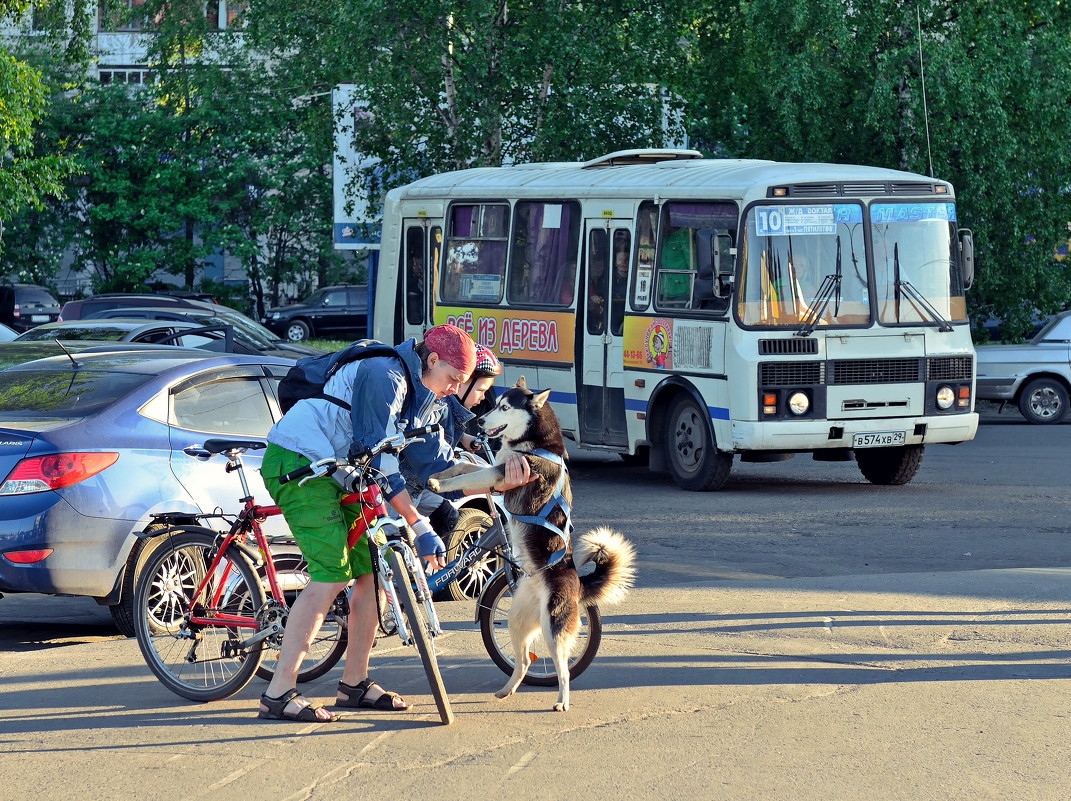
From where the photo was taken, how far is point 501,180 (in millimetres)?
16484

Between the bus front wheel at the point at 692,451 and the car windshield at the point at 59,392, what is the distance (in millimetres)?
6760

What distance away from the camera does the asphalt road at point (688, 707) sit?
524cm

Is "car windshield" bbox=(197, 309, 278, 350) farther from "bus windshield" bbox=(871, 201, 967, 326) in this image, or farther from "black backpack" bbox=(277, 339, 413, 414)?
"black backpack" bbox=(277, 339, 413, 414)

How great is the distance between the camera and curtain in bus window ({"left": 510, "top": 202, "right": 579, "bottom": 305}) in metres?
15.4

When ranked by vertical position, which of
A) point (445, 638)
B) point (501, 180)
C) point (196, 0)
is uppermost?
point (196, 0)

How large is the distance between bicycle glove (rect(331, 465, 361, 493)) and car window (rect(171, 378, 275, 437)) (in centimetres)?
243

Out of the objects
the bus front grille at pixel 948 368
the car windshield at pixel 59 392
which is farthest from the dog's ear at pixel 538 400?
the bus front grille at pixel 948 368

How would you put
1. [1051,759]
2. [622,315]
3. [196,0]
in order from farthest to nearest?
[196,0], [622,315], [1051,759]

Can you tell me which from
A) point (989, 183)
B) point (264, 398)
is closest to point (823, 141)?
point (989, 183)

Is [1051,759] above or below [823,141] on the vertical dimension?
below

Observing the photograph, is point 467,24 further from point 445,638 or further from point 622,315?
point 445,638

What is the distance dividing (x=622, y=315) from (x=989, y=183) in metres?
10.6

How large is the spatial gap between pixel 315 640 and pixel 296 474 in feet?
2.72

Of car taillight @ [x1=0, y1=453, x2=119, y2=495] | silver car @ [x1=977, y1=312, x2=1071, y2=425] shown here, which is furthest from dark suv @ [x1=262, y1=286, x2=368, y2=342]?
car taillight @ [x1=0, y1=453, x2=119, y2=495]
